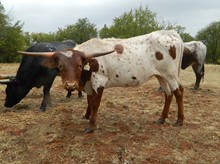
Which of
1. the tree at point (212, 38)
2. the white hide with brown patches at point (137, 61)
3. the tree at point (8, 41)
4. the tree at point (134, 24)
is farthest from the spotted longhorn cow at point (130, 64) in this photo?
the tree at point (212, 38)

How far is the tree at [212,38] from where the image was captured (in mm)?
56875

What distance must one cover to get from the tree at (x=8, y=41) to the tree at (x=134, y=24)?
16893 millimetres

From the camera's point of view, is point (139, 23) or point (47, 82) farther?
point (139, 23)

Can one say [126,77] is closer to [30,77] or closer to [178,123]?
[178,123]

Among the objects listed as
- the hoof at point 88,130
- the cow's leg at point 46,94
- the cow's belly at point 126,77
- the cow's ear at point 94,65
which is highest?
the cow's ear at point 94,65

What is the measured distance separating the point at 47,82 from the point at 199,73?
6.50 meters

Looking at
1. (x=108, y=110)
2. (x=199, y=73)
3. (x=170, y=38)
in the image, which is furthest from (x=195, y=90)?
(x=170, y=38)

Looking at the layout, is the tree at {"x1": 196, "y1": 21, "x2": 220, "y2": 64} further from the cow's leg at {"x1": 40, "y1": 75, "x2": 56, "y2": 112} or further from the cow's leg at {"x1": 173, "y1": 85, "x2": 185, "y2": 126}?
the cow's leg at {"x1": 173, "y1": 85, "x2": 185, "y2": 126}

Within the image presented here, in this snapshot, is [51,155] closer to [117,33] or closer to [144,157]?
[144,157]

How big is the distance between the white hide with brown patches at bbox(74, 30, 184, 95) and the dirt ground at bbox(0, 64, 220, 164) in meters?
0.99

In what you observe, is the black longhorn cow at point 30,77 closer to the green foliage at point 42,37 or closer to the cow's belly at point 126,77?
the cow's belly at point 126,77

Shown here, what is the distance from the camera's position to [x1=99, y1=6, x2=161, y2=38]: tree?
4831 centimetres

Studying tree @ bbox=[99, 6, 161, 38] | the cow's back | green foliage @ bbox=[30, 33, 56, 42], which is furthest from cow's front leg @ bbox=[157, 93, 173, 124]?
green foliage @ bbox=[30, 33, 56, 42]

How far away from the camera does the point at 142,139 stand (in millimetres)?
5930
